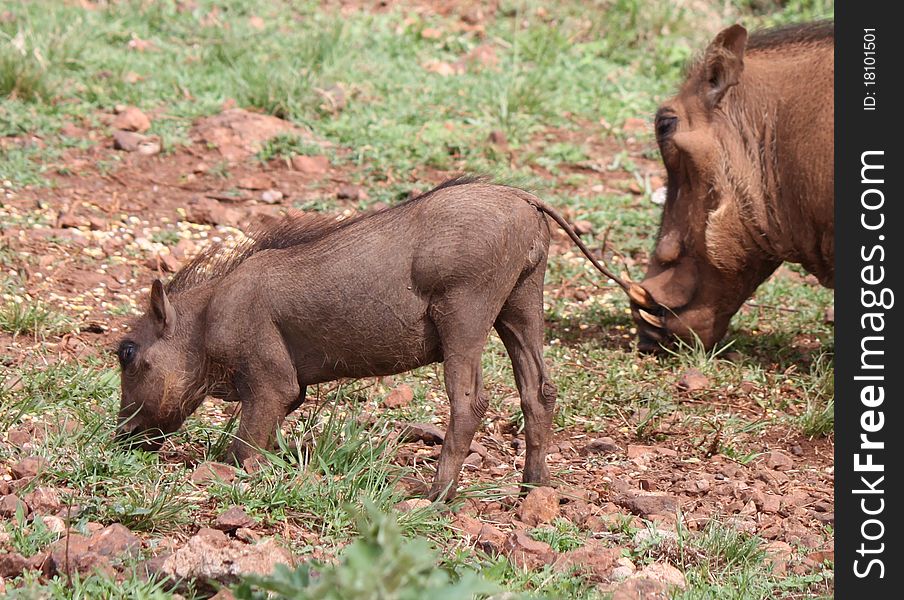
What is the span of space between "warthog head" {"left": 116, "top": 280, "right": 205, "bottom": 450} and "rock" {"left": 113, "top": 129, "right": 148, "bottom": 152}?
3.66m

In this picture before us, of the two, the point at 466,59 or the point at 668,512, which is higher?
the point at 466,59

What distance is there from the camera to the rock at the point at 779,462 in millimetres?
5125

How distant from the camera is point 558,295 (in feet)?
23.4

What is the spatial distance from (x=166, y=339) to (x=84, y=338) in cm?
133

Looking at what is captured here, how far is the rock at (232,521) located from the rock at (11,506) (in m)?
0.59

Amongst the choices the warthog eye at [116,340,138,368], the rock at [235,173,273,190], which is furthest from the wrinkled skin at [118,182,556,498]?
the rock at [235,173,273,190]

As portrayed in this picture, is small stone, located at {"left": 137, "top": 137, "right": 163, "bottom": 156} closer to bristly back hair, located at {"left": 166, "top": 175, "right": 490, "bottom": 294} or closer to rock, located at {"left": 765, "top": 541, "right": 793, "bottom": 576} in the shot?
bristly back hair, located at {"left": 166, "top": 175, "right": 490, "bottom": 294}

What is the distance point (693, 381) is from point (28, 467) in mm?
3159

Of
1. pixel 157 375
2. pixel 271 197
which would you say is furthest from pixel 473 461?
pixel 271 197

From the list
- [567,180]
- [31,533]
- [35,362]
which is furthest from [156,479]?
[567,180]

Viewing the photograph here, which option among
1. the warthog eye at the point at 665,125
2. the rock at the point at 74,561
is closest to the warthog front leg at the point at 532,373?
the rock at the point at 74,561

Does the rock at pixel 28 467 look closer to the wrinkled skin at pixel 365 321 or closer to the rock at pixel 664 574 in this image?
the wrinkled skin at pixel 365 321
